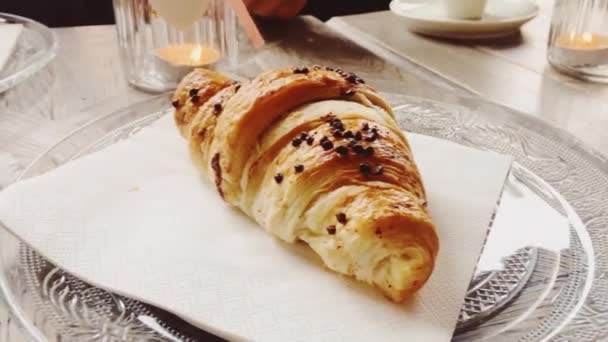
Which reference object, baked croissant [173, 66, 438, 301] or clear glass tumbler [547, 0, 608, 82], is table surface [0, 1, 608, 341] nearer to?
clear glass tumbler [547, 0, 608, 82]

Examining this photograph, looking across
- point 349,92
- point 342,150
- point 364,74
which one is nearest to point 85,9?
point 364,74

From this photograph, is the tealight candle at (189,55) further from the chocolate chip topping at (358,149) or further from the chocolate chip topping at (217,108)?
the chocolate chip topping at (358,149)

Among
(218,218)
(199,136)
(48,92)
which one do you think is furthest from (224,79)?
(48,92)

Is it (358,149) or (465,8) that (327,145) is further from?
(465,8)

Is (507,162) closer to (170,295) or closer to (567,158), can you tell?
(567,158)

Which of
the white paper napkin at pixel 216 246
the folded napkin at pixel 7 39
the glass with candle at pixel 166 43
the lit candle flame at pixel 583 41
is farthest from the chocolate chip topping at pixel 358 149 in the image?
the lit candle flame at pixel 583 41

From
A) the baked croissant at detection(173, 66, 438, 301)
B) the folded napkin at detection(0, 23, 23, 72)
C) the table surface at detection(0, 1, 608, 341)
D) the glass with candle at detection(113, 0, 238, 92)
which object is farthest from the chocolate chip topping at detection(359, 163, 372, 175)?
the folded napkin at detection(0, 23, 23, 72)
